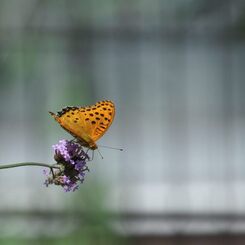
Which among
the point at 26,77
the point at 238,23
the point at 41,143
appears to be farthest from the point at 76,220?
the point at 238,23

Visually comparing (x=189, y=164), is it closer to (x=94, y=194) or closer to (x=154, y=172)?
→ (x=154, y=172)

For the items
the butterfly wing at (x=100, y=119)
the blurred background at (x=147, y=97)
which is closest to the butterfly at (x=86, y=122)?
the butterfly wing at (x=100, y=119)

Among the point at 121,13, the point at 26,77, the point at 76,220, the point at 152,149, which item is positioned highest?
the point at 121,13

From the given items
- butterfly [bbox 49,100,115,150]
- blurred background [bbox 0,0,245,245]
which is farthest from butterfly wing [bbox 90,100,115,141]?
blurred background [bbox 0,0,245,245]

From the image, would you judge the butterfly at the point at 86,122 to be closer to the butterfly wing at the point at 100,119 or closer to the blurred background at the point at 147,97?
the butterfly wing at the point at 100,119

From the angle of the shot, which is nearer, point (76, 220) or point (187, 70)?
point (76, 220)

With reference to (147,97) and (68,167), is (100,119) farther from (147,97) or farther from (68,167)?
(147,97)

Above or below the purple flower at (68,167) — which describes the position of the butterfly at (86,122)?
above
